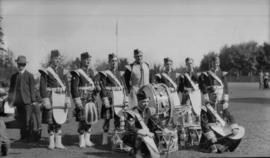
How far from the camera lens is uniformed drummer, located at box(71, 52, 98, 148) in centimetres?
832

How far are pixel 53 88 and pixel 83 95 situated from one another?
679mm

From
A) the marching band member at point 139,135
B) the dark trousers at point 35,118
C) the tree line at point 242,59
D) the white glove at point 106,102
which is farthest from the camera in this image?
the tree line at point 242,59

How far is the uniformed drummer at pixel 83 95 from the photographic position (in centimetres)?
832

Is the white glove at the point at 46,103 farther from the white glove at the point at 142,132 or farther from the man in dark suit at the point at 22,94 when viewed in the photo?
the white glove at the point at 142,132

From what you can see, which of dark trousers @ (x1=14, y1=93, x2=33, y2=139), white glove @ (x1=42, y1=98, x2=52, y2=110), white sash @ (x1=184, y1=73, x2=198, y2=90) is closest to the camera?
white glove @ (x1=42, y1=98, x2=52, y2=110)

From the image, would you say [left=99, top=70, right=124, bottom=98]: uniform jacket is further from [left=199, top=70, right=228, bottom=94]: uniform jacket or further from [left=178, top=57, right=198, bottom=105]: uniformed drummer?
[left=199, top=70, right=228, bottom=94]: uniform jacket

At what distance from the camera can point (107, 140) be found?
8891mm

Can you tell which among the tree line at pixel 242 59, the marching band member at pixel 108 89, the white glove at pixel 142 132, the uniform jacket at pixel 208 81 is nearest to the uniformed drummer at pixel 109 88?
the marching band member at pixel 108 89

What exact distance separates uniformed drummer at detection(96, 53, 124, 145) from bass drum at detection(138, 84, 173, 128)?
3.90 feet

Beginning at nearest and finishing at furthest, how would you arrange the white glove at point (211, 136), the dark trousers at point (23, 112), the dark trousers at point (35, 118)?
1. the white glove at point (211, 136)
2. the dark trousers at point (23, 112)
3. the dark trousers at point (35, 118)

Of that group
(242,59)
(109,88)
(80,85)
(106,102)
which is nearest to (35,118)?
(80,85)

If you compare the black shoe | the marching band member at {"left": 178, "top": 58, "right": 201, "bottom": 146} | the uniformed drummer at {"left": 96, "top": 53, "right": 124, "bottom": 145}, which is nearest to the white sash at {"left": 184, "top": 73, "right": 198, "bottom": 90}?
the marching band member at {"left": 178, "top": 58, "right": 201, "bottom": 146}

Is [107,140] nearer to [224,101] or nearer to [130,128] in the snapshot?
[130,128]

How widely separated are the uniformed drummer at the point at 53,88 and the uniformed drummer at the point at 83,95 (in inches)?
9.4
